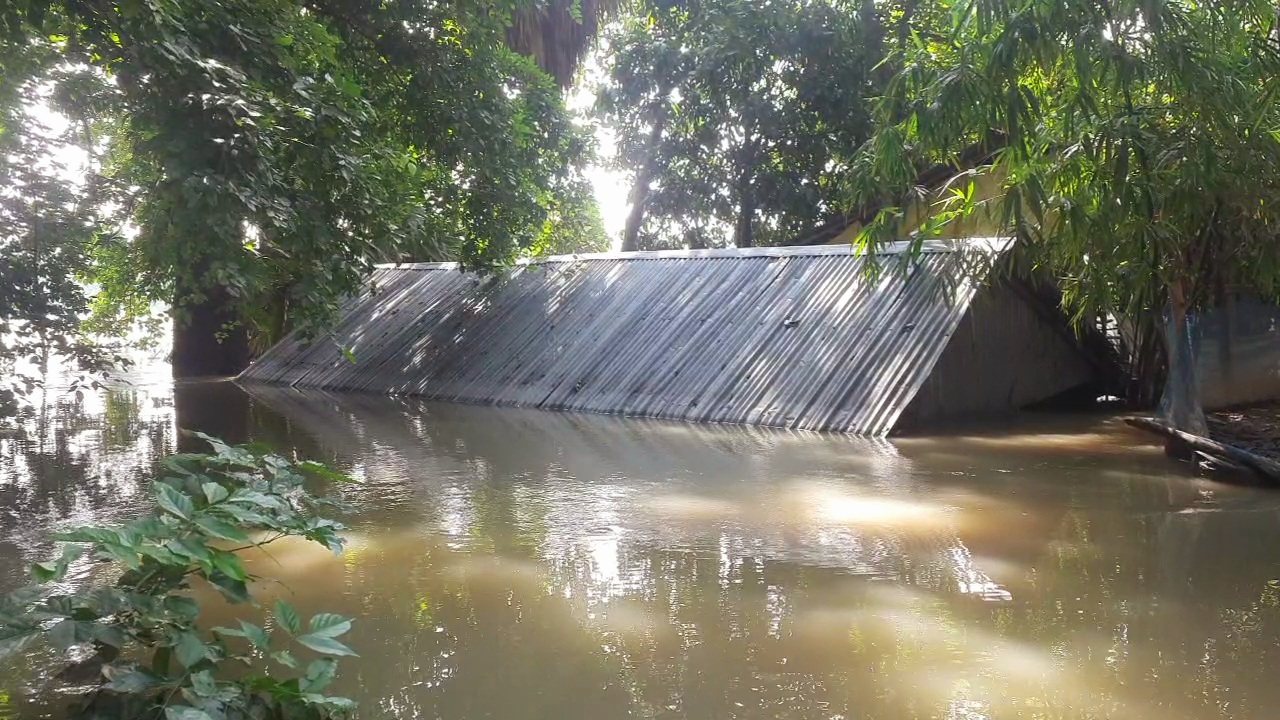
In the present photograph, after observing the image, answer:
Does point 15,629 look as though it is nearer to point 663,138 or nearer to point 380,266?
point 380,266

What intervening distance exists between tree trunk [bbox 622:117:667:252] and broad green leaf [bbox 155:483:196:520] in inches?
611

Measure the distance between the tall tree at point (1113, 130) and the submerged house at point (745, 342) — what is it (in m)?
1.18

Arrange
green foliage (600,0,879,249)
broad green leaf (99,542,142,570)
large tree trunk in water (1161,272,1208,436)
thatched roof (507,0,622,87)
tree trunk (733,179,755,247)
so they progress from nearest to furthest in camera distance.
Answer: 1. broad green leaf (99,542,142,570)
2. large tree trunk in water (1161,272,1208,436)
3. thatched roof (507,0,622,87)
4. green foliage (600,0,879,249)
5. tree trunk (733,179,755,247)

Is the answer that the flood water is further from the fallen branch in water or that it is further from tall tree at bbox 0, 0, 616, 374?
tall tree at bbox 0, 0, 616, 374

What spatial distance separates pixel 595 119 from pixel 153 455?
1143cm

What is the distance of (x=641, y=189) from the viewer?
18.6 meters

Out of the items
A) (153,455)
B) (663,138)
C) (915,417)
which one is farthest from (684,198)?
(153,455)

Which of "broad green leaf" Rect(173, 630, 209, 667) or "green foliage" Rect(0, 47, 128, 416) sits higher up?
"green foliage" Rect(0, 47, 128, 416)

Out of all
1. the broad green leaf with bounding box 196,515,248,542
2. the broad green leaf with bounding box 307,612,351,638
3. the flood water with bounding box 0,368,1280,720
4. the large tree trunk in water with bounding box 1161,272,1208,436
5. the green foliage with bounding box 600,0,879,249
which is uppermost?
the green foliage with bounding box 600,0,879,249

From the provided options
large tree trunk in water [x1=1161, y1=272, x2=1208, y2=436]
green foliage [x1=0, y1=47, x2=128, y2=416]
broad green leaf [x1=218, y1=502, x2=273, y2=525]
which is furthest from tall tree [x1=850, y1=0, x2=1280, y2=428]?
green foliage [x1=0, y1=47, x2=128, y2=416]

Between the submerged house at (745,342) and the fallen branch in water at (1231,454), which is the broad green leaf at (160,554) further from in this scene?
the fallen branch in water at (1231,454)

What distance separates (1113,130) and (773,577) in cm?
298

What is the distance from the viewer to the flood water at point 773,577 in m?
3.43

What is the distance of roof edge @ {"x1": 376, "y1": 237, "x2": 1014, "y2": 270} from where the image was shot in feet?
31.0
